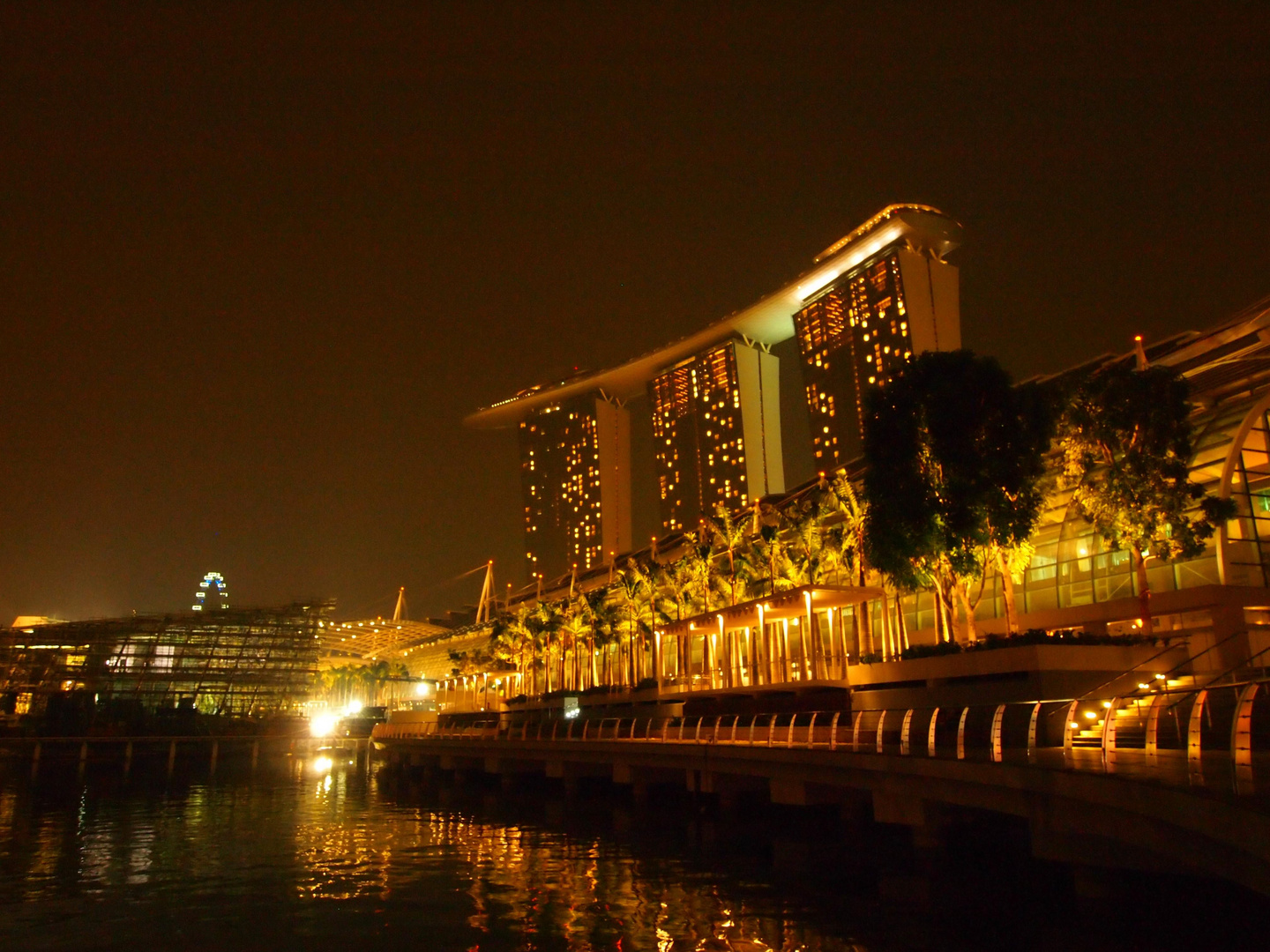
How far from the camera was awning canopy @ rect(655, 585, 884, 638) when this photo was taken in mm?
40844

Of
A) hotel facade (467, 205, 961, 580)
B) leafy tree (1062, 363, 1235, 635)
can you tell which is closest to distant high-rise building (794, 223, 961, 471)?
hotel facade (467, 205, 961, 580)

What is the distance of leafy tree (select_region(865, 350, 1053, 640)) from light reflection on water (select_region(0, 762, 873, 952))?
45.6ft

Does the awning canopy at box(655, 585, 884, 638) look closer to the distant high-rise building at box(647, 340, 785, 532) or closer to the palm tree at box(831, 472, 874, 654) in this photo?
the palm tree at box(831, 472, 874, 654)

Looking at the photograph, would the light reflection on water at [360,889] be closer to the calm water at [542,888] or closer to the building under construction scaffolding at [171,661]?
the calm water at [542,888]

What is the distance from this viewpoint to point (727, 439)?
188 metres

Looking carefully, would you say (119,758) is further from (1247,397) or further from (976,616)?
(1247,397)

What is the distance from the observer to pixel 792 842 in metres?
26.7

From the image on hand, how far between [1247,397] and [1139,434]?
10324 millimetres

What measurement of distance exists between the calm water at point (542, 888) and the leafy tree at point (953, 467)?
943 cm

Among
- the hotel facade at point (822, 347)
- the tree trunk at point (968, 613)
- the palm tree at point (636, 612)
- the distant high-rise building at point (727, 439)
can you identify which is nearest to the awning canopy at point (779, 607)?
the tree trunk at point (968, 613)

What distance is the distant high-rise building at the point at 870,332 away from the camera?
145125 mm

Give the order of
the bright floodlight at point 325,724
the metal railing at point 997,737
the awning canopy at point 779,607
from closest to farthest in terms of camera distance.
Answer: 1. the metal railing at point 997,737
2. the awning canopy at point 779,607
3. the bright floodlight at point 325,724

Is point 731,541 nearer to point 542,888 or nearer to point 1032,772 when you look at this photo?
point 542,888

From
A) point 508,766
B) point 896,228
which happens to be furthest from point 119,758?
point 896,228
